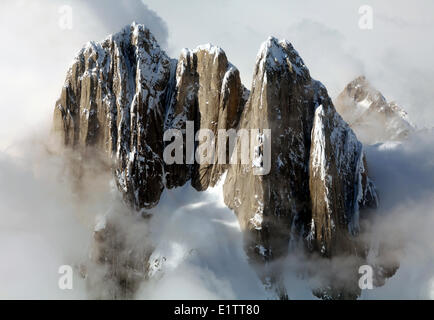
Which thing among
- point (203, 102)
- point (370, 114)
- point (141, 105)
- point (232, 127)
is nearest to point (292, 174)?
point (232, 127)

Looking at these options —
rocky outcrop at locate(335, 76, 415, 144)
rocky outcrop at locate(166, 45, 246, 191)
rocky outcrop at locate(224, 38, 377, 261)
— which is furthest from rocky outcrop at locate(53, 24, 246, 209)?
rocky outcrop at locate(335, 76, 415, 144)

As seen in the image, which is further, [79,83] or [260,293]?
[79,83]

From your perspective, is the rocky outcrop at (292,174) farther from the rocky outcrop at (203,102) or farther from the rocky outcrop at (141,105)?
the rocky outcrop at (141,105)

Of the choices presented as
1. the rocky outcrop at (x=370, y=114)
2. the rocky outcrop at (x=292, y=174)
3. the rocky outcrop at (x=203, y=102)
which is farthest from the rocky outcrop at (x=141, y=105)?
the rocky outcrop at (x=370, y=114)
